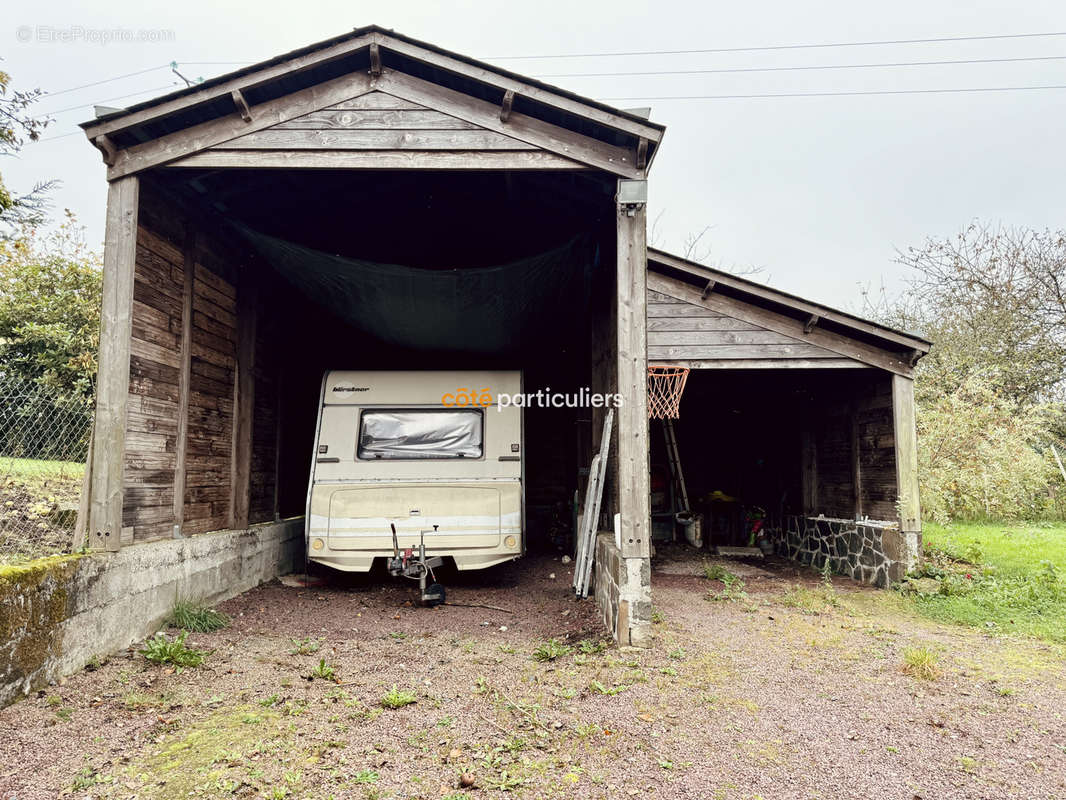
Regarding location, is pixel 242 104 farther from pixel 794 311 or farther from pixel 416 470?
pixel 794 311

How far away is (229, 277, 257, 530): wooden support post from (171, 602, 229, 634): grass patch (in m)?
1.22

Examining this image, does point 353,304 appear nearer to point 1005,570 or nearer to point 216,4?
point 216,4

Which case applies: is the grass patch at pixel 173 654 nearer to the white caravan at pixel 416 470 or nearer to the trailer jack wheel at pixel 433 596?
the white caravan at pixel 416 470

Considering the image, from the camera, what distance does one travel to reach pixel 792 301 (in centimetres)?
722

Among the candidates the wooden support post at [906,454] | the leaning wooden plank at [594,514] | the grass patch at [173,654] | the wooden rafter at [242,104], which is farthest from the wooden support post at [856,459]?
the wooden rafter at [242,104]

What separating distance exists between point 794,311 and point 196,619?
21.5ft

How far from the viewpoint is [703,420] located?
10.7 meters

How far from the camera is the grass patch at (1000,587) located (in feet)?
18.7

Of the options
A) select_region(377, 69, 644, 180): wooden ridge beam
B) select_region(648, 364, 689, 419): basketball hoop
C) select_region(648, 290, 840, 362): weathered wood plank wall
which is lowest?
select_region(648, 364, 689, 419): basketball hoop

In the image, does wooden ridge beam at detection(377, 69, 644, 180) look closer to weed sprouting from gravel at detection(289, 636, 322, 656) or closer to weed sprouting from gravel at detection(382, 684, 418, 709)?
weed sprouting from gravel at detection(382, 684, 418, 709)

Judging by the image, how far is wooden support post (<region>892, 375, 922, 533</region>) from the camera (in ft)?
23.2

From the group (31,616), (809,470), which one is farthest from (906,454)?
(31,616)

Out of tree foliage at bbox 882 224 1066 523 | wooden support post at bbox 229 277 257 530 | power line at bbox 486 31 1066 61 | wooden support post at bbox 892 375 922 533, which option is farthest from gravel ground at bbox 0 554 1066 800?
power line at bbox 486 31 1066 61

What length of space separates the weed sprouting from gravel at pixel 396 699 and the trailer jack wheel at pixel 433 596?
231cm
